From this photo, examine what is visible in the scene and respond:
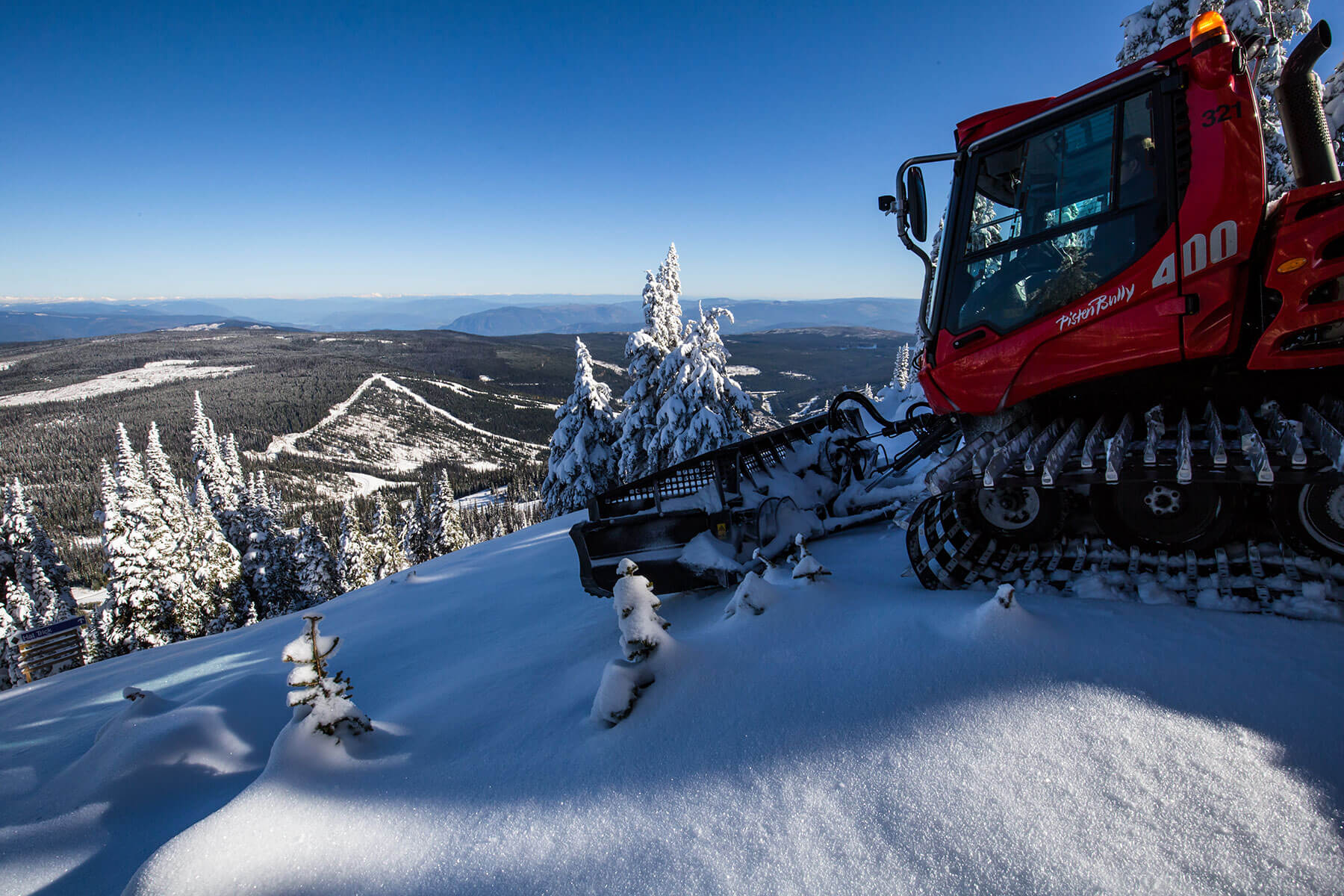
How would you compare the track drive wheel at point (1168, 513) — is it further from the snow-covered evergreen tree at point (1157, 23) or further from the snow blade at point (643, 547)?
the snow-covered evergreen tree at point (1157, 23)

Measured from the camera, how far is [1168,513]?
3.88 meters

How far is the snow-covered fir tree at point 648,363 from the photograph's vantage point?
21.0m

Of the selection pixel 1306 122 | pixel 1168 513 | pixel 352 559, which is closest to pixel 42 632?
pixel 352 559

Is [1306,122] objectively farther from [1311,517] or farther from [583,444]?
[583,444]

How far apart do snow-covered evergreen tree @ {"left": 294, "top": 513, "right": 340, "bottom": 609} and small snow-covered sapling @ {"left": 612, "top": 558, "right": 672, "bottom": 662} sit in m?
38.1

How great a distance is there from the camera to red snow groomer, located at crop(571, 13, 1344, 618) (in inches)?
133

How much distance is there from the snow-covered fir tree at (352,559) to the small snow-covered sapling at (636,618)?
122 ft

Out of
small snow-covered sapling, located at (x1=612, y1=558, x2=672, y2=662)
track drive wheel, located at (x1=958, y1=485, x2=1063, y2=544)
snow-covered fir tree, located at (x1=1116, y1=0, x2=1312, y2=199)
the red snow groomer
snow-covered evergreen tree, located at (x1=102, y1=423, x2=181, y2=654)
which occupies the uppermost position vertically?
snow-covered fir tree, located at (x1=1116, y1=0, x2=1312, y2=199)

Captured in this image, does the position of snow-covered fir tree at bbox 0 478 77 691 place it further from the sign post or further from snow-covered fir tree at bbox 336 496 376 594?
the sign post

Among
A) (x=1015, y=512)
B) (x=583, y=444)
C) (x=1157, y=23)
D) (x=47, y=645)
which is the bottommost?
(x=47, y=645)

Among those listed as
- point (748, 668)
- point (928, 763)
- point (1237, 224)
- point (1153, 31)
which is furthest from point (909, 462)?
point (1153, 31)

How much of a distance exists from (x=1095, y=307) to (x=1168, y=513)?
4.84 ft

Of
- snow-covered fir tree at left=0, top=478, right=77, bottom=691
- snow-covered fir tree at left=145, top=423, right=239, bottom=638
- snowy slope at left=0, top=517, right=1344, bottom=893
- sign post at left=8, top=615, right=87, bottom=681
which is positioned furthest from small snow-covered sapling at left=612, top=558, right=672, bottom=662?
snow-covered fir tree at left=0, top=478, right=77, bottom=691

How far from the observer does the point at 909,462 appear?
6.59 metres
